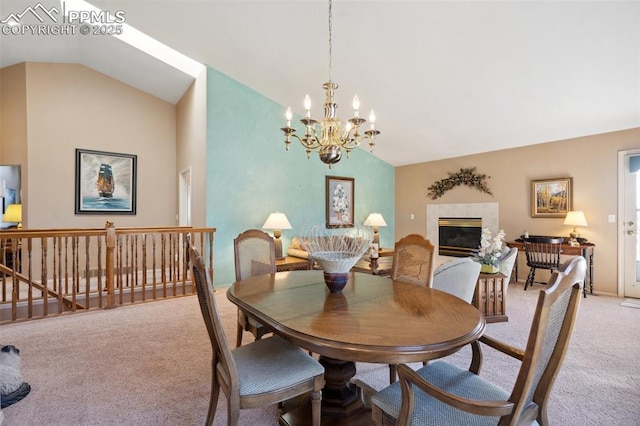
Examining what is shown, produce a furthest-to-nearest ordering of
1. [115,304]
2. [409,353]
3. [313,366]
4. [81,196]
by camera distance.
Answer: [81,196] → [115,304] → [313,366] → [409,353]

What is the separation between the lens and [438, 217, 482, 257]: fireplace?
5819 millimetres

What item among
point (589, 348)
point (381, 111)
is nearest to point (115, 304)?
point (381, 111)

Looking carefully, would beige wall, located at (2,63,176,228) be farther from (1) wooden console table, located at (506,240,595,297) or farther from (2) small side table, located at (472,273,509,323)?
(1) wooden console table, located at (506,240,595,297)

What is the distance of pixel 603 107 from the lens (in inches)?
153

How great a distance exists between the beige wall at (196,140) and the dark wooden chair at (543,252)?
477 cm

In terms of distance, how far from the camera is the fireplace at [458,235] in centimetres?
582

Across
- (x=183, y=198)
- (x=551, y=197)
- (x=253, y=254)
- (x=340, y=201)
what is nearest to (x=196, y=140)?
(x=183, y=198)

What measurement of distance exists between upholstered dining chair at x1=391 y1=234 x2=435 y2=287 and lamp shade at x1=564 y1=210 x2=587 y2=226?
11.2ft

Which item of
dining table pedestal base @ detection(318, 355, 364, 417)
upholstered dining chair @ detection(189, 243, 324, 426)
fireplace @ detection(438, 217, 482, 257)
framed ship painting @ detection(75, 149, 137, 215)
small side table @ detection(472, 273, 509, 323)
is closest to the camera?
upholstered dining chair @ detection(189, 243, 324, 426)

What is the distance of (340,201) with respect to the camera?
6.25 meters

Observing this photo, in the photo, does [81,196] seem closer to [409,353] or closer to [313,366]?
[313,366]

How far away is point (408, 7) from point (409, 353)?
307cm

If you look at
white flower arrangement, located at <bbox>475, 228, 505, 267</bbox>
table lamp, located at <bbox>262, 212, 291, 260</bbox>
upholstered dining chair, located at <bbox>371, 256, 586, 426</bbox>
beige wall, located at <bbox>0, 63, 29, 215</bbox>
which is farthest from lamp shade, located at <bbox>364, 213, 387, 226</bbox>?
beige wall, located at <bbox>0, 63, 29, 215</bbox>

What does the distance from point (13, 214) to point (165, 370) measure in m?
5.18
